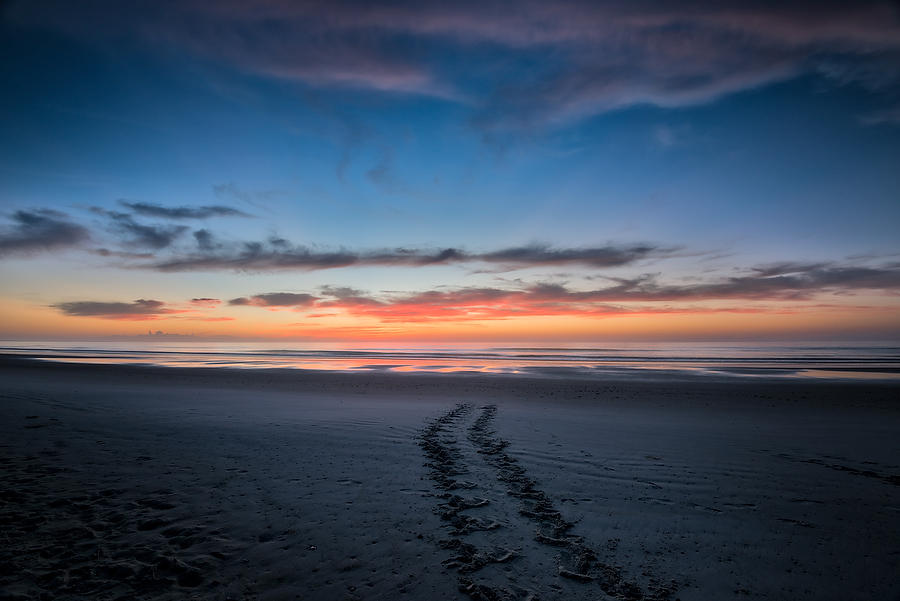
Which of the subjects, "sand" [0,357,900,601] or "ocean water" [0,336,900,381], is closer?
"sand" [0,357,900,601]

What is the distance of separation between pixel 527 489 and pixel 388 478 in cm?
Answer: 263

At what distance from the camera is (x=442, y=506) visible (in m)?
6.73

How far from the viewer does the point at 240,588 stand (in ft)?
14.6

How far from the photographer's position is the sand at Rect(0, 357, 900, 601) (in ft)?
15.4

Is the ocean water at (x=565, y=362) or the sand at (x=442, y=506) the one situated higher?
the ocean water at (x=565, y=362)

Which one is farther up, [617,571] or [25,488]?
[25,488]

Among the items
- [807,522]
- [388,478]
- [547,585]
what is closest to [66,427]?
[388,478]

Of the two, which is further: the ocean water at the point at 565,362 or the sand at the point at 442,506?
the ocean water at the point at 565,362

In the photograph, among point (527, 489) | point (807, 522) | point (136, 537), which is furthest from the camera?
point (527, 489)

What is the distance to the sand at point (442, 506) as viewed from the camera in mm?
4680

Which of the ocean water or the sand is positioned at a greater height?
the ocean water

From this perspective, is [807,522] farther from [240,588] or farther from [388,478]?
[240,588]

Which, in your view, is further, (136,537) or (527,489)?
(527,489)

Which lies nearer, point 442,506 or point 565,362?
point 442,506
